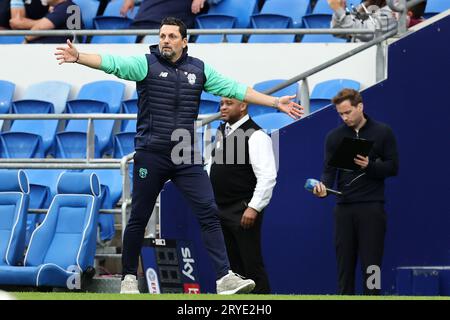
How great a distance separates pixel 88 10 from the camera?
17.0m

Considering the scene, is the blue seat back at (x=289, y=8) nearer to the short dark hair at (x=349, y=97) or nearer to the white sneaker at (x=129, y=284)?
the short dark hair at (x=349, y=97)

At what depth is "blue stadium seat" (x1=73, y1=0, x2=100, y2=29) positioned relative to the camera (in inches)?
666

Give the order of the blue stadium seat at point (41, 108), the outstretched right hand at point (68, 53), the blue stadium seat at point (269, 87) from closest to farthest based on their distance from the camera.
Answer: the outstretched right hand at point (68, 53), the blue stadium seat at point (269, 87), the blue stadium seat at point (41, 108)

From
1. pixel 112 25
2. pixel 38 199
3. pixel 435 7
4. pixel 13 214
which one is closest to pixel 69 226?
pixel 13 214

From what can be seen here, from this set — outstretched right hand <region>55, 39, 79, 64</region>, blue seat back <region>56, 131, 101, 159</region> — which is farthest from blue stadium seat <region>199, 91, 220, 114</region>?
outstretched right hand <region>55, 39, 79, 64</region>

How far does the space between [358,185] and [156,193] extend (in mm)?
1772

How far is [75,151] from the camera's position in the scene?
14.6 meters

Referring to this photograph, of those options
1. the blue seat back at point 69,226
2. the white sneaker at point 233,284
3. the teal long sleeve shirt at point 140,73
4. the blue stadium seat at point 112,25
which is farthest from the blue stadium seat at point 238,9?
the white sneaker at point 233,284

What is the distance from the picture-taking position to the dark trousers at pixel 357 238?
10953 mm

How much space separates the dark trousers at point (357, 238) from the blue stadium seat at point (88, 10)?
22.0 feet

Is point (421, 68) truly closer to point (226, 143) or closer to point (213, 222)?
point (226, 143)
